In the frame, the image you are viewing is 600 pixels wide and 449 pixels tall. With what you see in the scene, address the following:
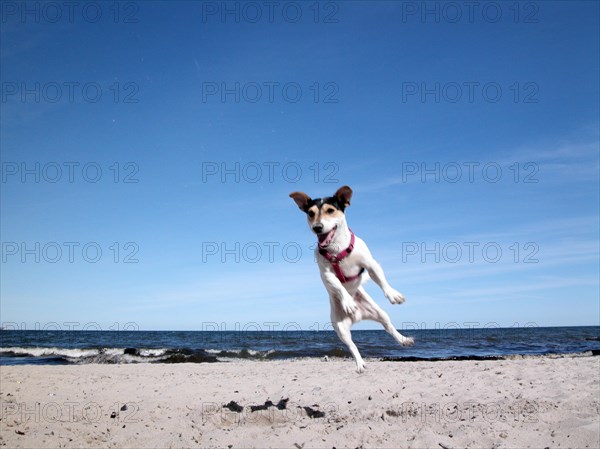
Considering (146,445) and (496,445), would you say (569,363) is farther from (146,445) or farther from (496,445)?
(146,445)

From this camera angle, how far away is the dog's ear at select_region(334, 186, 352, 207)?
2400mm

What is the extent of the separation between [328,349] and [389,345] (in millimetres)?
3714

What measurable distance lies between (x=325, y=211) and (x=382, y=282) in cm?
55

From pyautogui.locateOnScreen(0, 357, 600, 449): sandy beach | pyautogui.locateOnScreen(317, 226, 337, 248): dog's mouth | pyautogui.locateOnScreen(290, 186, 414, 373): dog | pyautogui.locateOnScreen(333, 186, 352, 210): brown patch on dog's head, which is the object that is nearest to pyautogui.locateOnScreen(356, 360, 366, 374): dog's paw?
pyautogui.locateOnScreen(290, 186, 414, 373): dog

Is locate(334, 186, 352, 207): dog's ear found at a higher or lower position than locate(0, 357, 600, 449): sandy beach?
higher

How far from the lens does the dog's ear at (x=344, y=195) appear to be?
2400 millimetres

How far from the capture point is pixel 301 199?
249cm

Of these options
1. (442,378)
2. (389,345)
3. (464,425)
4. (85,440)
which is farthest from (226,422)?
(389,345)

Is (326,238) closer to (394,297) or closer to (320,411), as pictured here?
(394,297)

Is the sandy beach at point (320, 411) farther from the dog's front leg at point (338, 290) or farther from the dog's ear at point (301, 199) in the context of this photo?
the dog's ear at point (301, 199)

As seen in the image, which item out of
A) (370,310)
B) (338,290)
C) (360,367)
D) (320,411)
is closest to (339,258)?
(338,290)

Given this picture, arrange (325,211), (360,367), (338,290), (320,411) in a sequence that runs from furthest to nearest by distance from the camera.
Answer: (320,411)
(360,367)
(338,290)
(325,211)

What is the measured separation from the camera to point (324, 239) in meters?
2.49

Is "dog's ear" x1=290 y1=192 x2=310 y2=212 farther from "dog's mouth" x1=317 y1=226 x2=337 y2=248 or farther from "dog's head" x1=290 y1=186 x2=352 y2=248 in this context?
"dog's mouth" x1=317 y1=226 x2=337 y2=248
